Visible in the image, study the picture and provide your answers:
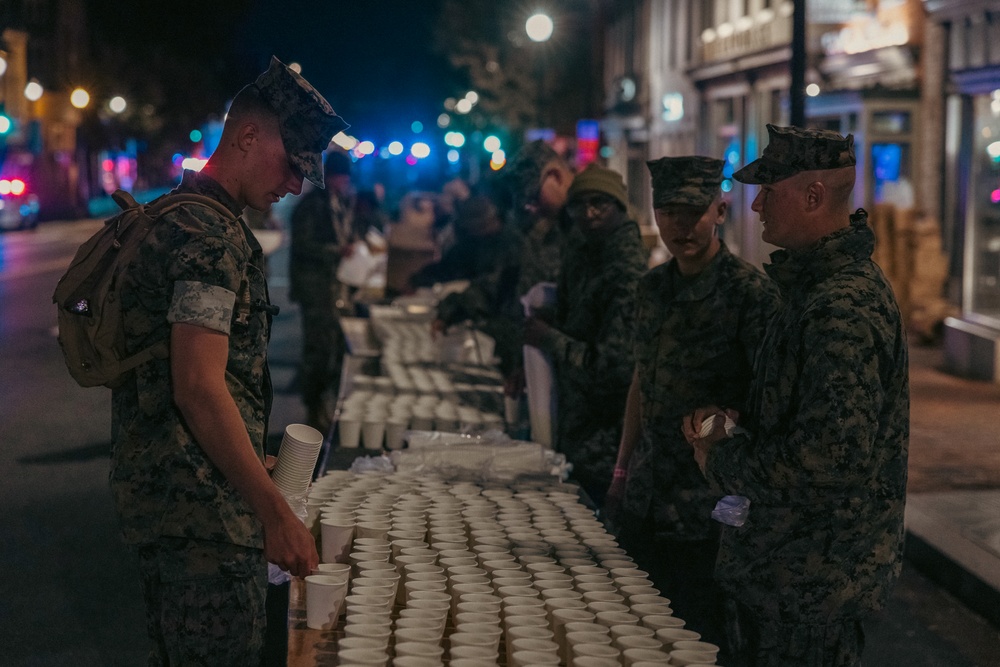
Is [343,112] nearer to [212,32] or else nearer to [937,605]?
[212,32]

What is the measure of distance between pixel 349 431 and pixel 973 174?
41.9 feet


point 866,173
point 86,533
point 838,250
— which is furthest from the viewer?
point 866,173

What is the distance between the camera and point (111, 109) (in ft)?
246

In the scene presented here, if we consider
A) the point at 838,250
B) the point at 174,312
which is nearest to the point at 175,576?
the point at 174,312

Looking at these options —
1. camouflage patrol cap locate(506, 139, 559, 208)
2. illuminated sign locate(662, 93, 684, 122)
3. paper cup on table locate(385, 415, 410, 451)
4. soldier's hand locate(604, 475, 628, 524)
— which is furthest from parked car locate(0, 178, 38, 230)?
soldier's hand locate(604, 475, 628, 524)

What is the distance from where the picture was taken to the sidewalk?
727 cm

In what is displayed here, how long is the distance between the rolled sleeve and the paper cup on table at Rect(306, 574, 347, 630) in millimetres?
865

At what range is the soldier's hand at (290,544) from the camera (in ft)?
10.5

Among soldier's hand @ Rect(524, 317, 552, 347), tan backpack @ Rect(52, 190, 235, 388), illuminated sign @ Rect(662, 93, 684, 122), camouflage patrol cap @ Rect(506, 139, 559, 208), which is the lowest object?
soldier's hand @ Rect(524, 317, 552, 347)

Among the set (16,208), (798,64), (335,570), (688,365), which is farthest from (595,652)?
(16,208)

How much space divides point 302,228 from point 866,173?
38.0 feet

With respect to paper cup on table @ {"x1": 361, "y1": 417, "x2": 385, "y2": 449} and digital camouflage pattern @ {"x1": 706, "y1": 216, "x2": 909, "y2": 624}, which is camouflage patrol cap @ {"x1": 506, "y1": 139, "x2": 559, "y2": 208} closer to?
paper cup on table @ {"x1": 361, "y1": 417, "x2": 385, "y2": 449}

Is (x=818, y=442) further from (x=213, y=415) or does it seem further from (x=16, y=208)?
(x=16, y=208)

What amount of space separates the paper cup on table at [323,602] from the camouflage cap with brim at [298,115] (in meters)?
1.12
